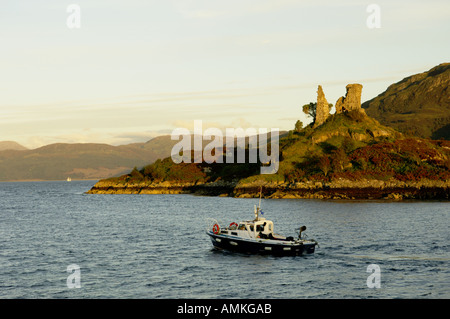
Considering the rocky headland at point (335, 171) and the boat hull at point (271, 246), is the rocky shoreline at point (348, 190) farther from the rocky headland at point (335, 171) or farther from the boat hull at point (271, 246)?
the boat hull at point (271, 246)

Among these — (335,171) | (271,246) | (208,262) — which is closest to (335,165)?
(335,171)

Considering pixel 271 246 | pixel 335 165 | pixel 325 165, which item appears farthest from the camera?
pixel 335 165

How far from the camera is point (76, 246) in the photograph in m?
57.2

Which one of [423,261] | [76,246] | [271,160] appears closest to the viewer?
[423,261]

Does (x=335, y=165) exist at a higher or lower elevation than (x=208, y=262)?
higher

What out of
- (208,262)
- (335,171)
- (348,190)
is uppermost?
(335,171)

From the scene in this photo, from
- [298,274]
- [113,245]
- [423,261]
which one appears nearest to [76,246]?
[113,245]

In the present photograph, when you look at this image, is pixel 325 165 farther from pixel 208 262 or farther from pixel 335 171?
pixel 208 262

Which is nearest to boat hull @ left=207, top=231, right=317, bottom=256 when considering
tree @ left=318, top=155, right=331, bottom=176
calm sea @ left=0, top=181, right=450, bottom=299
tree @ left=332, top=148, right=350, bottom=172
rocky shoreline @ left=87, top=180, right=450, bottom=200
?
calm sea @ left=0, top=181, right=450, bottom=299

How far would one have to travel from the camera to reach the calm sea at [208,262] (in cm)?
3697

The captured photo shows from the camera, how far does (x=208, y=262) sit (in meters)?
47.3
